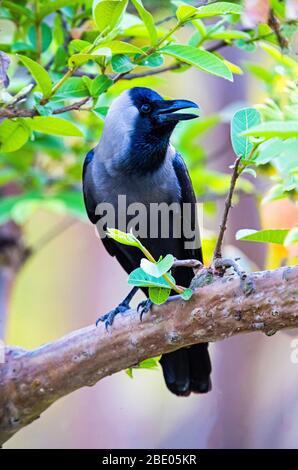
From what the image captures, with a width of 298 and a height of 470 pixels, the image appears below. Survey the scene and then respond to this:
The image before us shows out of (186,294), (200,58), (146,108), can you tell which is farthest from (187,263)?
(146,108)

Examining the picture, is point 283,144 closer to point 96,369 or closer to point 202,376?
point 96,369

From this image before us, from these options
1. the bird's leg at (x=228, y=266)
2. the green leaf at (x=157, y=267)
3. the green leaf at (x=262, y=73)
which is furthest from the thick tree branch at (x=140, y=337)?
the green leaf at (x=262, y=73)

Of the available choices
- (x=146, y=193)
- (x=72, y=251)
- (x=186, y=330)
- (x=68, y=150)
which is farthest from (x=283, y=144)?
(x=72, y=251)

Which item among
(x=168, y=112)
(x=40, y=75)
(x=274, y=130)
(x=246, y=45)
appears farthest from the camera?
(x=168, y=112)

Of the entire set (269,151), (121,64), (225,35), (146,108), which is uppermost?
(146,108)

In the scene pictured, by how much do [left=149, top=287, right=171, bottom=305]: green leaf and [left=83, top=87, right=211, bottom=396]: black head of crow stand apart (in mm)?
1151

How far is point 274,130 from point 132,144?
191cm

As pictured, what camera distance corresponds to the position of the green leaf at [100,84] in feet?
7.53

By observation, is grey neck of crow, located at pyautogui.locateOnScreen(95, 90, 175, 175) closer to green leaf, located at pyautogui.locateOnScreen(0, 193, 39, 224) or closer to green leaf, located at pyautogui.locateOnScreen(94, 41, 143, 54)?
green leaf, located at pyautogui.locateOnScreen(0, 193, 39, 224)

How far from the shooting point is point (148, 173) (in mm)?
3348

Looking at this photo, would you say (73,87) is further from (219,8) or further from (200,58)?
(219,8)

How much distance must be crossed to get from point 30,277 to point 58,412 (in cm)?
195

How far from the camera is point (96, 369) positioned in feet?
8.36

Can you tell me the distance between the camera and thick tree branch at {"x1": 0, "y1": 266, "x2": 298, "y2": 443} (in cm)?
213
